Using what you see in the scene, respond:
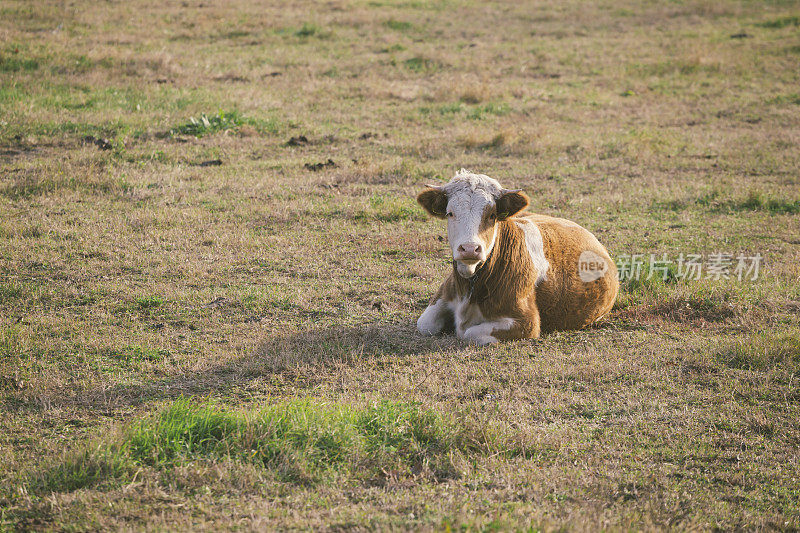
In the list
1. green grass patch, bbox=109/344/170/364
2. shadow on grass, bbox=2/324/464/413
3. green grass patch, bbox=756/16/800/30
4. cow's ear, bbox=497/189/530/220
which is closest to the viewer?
shadow on grass, bbox=2/324/464/413

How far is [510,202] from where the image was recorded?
22.8ft

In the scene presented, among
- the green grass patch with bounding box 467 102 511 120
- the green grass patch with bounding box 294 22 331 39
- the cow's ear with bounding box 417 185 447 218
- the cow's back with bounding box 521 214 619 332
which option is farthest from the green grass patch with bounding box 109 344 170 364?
the green grass patch with bounding box 294 22 331 39

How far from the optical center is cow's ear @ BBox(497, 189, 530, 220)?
6910 mm

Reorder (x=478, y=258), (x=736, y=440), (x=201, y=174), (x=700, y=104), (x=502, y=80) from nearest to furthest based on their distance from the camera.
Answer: (x=736, y=440), (x=478, y=258), (x=201, y=174), (x=700, y=104), (x=502, y=80)

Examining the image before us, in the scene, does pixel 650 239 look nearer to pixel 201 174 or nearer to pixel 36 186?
pixel 201 174

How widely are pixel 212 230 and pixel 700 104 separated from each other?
552 inches

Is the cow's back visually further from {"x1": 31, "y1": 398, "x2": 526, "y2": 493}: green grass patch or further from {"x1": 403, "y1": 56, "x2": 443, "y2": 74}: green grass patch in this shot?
{"x1": 403, "y1": 56, "x2": 443, "y2": 74}: green grass patch

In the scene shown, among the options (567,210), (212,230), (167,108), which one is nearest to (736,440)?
(567,210)

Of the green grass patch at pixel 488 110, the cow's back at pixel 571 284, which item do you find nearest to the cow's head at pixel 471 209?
the cow's back at pixel 571 284

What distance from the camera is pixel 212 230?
34.5 feet

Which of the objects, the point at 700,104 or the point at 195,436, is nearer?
the point at 195,436

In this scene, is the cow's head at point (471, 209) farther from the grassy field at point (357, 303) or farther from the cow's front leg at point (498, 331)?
the grassy field at point (357, 303)

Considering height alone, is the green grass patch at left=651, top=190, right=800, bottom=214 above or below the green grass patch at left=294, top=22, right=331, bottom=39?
below

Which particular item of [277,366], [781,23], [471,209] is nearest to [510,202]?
[471,209]
